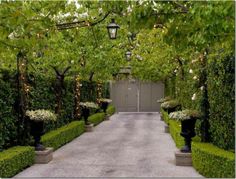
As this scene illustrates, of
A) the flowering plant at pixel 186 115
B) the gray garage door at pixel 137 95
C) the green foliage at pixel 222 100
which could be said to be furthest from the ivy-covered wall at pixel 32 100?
the gray garage door at pixel 137 95

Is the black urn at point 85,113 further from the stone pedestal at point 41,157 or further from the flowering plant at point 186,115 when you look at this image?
the flowering plant at point 186,115

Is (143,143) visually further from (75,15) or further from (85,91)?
(85,91)

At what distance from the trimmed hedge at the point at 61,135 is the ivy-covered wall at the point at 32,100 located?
16.6 inches

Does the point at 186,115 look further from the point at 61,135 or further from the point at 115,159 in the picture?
the point at 61,135

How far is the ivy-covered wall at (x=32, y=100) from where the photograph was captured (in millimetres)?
9867

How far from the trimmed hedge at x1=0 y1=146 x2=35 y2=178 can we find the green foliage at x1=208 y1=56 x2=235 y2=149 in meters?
4.59

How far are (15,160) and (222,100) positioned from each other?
4.82 metres

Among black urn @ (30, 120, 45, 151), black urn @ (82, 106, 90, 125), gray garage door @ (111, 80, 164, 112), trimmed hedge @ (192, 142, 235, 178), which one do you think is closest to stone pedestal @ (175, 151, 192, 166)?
trimmed hedge @ (192, 142, 235, 178)

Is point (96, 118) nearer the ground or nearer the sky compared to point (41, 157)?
nearer the sky

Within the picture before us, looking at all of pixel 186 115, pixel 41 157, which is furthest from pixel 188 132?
pixel 41 157

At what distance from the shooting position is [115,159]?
11.2 meters

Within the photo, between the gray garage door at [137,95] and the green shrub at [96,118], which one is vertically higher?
the gray garage door at [137,95]

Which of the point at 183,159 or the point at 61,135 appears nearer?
the point at 183,159

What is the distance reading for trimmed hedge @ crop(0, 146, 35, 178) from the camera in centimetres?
856
